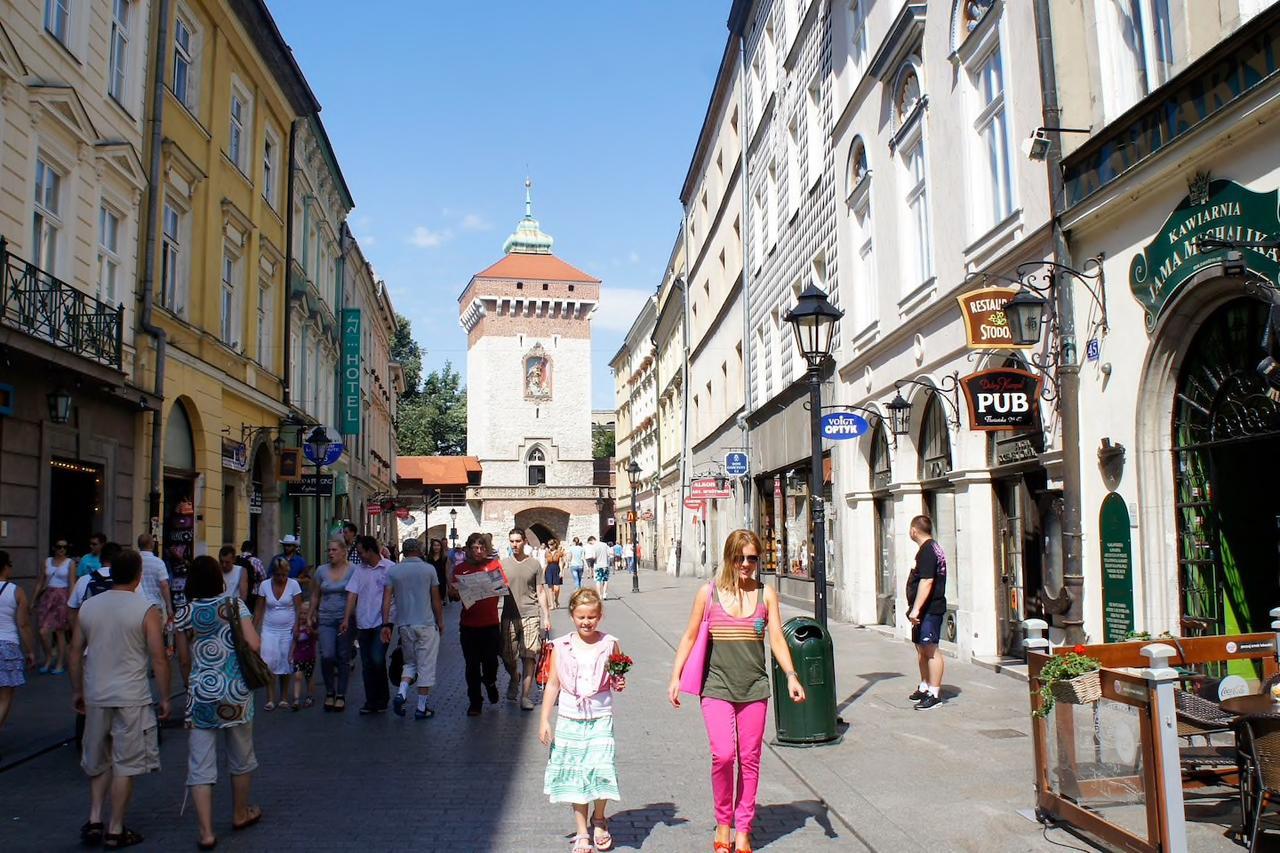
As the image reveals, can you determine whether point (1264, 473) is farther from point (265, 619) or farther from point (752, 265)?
point (752, 265)

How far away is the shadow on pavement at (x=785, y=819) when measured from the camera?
6305mm

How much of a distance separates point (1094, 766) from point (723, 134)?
100 feet

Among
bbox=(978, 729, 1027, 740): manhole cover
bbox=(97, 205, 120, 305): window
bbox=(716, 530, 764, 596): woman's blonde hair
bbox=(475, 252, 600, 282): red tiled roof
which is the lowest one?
bbox=(978, 729, 1027, 740): manhole cover

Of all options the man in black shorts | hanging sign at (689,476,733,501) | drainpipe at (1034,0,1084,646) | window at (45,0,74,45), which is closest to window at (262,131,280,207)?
window at (45,0,74,45)

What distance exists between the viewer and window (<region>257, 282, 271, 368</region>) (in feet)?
77.7

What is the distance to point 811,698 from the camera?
8930 millimetres

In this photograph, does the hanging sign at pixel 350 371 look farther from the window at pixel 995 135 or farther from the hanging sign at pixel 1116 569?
the hanging sign at pixel 1116 569

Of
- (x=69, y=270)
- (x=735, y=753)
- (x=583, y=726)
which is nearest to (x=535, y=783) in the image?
(x=583, y=726)

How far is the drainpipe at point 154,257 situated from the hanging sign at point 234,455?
12.0 feet

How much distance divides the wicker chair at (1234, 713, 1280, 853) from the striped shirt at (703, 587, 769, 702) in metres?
2.32

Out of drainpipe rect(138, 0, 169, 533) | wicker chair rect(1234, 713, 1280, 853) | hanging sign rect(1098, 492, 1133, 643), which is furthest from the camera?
drainpipe rect(138, 0, 169, 533)

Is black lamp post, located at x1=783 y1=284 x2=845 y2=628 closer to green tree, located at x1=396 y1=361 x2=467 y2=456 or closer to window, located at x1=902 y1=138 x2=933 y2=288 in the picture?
window, located at x1=902 y1=138 x2=933 y2=288

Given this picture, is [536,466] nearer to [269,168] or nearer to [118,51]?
[269,168]

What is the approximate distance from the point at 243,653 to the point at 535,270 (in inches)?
2853
